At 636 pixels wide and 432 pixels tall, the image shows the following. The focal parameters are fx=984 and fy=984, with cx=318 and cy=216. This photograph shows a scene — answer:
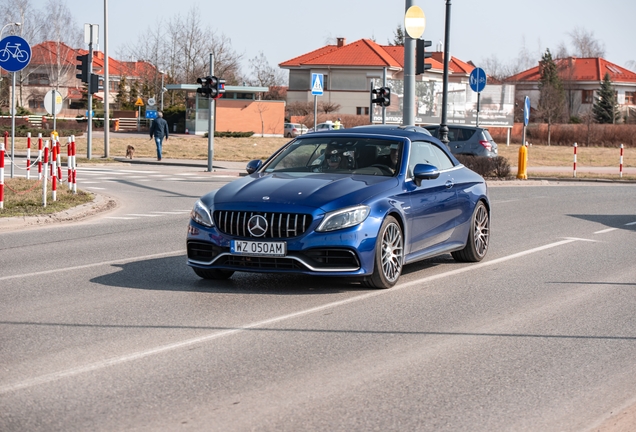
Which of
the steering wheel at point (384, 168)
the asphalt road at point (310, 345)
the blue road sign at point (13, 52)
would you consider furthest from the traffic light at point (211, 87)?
the steering wheel at point (384, 168)

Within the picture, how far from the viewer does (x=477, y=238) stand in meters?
11.3

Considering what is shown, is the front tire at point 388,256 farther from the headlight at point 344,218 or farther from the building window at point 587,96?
the building window at point 587,96

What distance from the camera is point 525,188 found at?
1085 inches

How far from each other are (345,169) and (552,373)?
165 inches

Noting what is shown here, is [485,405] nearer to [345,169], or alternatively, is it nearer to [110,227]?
[345,169]

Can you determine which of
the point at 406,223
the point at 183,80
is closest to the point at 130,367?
the point at 406,223

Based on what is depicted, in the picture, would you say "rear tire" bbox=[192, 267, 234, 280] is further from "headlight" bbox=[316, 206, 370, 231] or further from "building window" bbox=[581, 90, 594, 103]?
"building window" bbox=[581, 90, 594, 103]

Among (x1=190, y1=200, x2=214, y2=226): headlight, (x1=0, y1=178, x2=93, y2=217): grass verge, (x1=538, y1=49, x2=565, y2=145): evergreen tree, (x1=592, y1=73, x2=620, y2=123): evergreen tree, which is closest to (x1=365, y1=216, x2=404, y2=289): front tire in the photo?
(x1=190, y1=200, x2=214, y2=226): headlight

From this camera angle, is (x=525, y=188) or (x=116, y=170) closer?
(x=525, y=188)

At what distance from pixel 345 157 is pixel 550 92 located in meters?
97.2

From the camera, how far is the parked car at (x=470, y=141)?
31.6 meters

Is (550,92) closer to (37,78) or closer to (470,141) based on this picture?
(37,78)

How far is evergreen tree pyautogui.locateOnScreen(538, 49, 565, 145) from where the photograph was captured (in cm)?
10131

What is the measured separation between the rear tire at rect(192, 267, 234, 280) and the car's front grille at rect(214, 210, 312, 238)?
0.73 m
